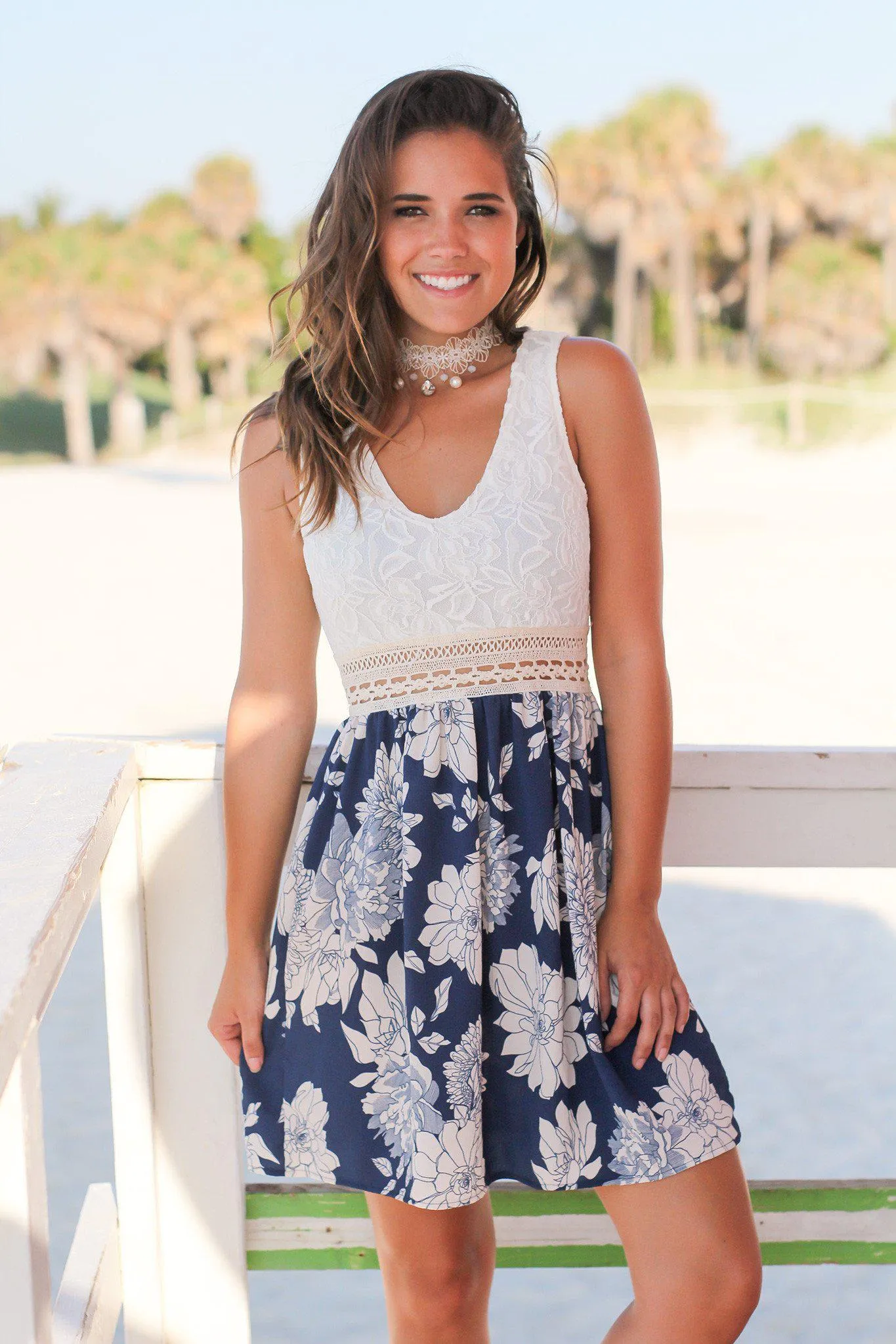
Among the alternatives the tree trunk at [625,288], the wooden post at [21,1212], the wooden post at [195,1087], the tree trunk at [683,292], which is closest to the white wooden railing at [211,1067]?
the wooden post at [195,1087]

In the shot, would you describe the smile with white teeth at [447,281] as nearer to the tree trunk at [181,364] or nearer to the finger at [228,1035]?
the finger at [228,1035]

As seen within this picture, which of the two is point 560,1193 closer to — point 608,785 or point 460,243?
point 608,785

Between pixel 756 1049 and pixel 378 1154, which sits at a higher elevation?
pixel 378 1154

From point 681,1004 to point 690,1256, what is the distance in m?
0.22

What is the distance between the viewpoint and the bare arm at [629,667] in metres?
1.35

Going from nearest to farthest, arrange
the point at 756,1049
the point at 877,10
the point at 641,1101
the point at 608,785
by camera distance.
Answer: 1. the point at 641,1101
2. the point at 608,785
3. the point at 756,1049
4. the point at 877,10

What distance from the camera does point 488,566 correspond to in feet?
4.59

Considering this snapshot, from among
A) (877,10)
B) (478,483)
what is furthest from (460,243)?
(877,10)

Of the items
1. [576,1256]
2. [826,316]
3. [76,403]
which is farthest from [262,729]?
[76,403]

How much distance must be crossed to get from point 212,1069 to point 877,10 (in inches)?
1187

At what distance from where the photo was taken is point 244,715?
1495 millimetres

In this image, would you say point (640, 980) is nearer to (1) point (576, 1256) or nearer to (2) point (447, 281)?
(1) point (576, 1256)

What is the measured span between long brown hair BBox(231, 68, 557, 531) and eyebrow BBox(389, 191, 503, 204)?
0.06 ft

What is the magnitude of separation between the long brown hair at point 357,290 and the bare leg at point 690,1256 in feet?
2.38
